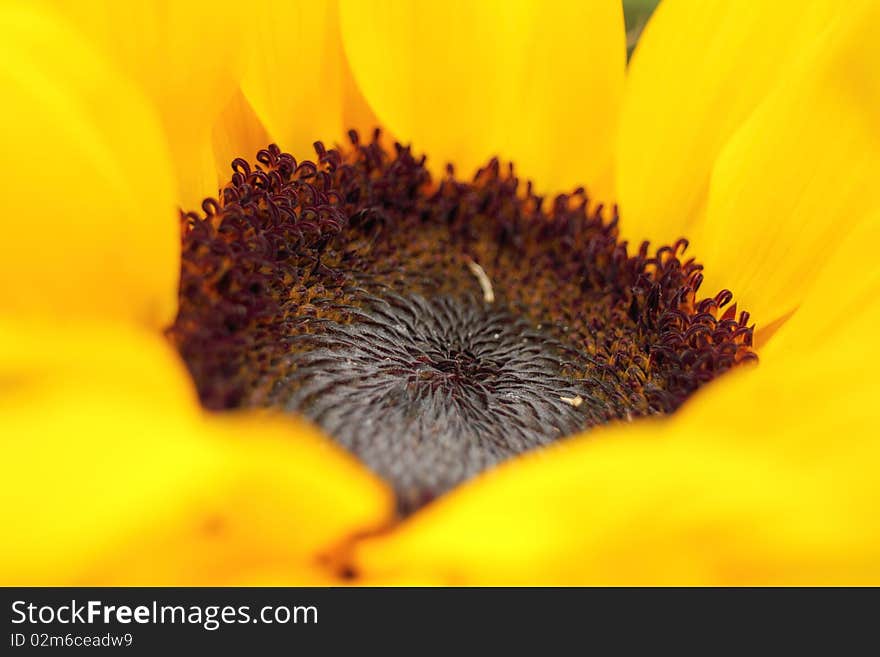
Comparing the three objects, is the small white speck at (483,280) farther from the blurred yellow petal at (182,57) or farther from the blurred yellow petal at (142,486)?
the blurred yellow petal at (142,486)

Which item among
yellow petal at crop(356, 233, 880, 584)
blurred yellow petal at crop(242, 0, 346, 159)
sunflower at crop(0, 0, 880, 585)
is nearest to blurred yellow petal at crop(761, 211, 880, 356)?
sunflower at crop(0, 0, 880, 585)

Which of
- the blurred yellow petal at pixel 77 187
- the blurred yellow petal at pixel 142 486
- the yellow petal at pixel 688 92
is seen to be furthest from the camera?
the yellow petal at pixel 688 92

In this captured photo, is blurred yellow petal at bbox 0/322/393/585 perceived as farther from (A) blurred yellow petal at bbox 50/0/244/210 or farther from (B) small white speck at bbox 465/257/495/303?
(B) small white speck at bbox 465/257/495/303

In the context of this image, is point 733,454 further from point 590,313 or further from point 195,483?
point 590,313

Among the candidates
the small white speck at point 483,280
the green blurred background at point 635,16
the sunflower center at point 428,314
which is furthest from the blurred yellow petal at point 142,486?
the green blurred background at point 635,16

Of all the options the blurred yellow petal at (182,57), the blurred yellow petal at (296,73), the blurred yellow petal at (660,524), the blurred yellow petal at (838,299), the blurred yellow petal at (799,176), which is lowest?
the blurred yellow petal at (660,524)
